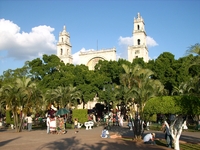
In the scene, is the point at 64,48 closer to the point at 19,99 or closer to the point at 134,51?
the point at 134,51

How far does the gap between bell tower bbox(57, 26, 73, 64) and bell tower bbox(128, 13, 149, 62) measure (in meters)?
16.2

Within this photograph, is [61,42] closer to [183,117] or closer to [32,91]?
[32,91]

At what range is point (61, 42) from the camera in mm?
61906

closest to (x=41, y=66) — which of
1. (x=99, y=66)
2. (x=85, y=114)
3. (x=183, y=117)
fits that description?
(x=99, y=66)

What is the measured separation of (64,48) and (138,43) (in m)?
Result: 19.3

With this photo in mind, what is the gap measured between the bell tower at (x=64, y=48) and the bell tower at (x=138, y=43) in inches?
Answer: 638

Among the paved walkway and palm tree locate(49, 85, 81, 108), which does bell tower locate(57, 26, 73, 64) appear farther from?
the paved walkway

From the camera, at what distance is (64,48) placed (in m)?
61.6

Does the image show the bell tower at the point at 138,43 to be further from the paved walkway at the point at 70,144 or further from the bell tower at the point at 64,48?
the paved walkway at the point at 70,144

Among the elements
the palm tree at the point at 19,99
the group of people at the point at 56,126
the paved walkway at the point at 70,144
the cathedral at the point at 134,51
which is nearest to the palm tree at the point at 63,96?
the palm tree at the point at 19,99

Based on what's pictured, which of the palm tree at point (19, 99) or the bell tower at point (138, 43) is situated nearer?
the palm tree at point (19, 99)

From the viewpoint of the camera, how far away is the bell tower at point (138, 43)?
2081 inches

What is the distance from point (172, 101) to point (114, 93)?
22.9 m

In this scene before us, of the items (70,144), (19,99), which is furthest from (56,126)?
(70,144)
